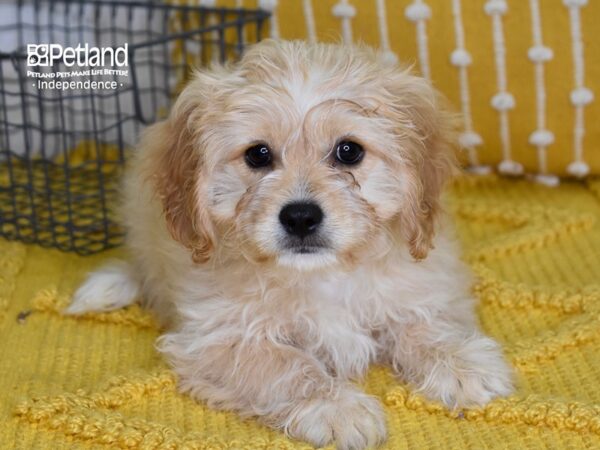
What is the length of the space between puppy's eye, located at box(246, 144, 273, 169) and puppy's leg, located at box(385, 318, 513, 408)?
59 cm

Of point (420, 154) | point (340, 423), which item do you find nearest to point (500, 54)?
point (420, 154)

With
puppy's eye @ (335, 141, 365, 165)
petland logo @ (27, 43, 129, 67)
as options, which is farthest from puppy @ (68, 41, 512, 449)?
petland logo @ (27, 43, 129, 67)

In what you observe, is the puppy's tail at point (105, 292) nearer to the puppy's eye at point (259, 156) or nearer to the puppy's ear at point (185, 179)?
the puppy's ear at point (185, 179)

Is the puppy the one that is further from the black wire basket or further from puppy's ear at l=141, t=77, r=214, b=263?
the black wire basket

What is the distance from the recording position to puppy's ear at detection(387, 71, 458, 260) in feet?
7.50

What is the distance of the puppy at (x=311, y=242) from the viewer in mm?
2195

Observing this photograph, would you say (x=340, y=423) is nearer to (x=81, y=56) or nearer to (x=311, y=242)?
(x=311, y=242)

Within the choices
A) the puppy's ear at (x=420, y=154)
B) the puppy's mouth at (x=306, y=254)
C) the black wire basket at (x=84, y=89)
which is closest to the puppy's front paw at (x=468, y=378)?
the puppy's ear at (x=420, y=154)

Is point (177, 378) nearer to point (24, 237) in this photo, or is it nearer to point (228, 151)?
point (228, 151)

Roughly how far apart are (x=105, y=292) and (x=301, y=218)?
38.0 inches

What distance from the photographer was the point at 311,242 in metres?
2.17

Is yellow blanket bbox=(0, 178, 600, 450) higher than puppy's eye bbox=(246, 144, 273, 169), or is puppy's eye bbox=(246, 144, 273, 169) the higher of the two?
puppy's eye bbox=(246, 144, 273, 169)

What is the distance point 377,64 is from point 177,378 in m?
0.94

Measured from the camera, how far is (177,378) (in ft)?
8.04
